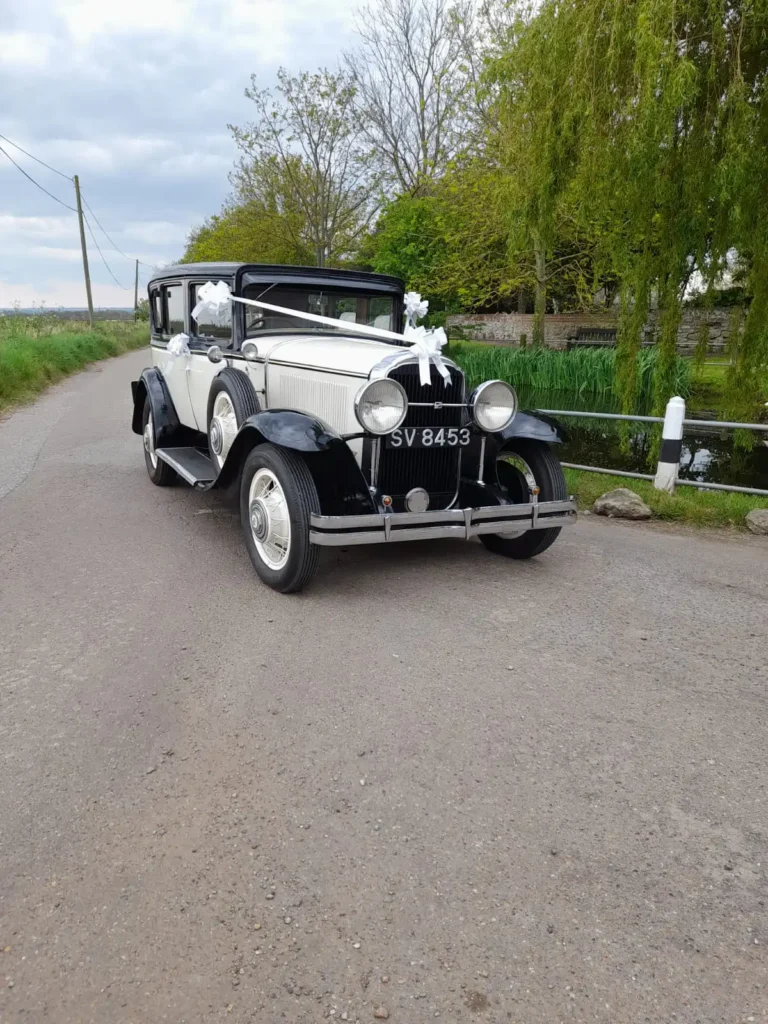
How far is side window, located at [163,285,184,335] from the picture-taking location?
6.60m

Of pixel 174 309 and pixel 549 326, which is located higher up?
pixel 549 326

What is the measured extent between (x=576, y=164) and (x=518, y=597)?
18.8 ft

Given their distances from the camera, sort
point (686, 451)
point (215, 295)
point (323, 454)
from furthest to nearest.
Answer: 1. point (686, 451)
2. point (215, 295)
3. point (323, 454)

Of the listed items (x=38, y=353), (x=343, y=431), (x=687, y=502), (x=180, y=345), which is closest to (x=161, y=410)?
(x=180, y=345)

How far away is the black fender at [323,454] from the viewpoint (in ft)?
14.2

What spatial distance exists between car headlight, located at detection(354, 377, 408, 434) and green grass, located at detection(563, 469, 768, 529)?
112 inches

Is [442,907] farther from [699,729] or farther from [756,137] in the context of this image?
[756,137]

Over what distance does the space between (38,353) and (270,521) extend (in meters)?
16.0

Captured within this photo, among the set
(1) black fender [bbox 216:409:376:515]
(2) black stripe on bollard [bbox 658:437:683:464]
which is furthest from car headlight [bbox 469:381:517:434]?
(2) black stripe on bollard [bbox 658:437:683:464]

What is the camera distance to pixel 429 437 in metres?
4.75

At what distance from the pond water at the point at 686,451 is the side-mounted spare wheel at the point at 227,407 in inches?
234

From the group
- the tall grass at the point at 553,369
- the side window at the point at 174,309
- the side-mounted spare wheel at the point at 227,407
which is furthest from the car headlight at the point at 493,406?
the tall grass at the point at 553,369

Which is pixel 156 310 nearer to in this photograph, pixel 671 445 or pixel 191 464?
pixel 191 464

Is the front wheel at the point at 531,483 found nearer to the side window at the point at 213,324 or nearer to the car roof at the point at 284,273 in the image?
the car roof at the point at 284,273
